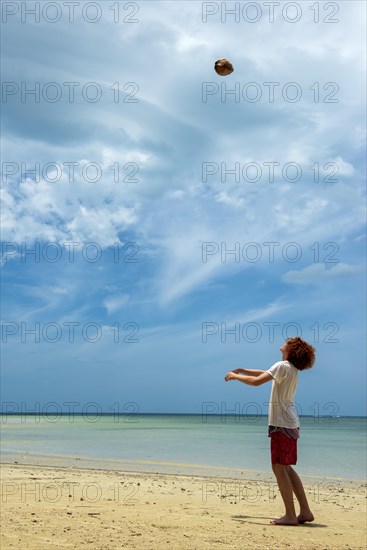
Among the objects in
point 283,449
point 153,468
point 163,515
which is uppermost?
point 283,449

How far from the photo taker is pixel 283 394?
643 cm

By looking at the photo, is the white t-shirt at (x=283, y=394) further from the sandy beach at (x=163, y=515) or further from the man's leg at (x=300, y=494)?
the sandy beach at (x=163, y=515)

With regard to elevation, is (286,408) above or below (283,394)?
below

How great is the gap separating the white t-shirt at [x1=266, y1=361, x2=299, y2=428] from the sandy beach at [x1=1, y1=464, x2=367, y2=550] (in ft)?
3.52

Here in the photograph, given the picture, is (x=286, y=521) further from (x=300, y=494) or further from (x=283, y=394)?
(x=283, y=394)

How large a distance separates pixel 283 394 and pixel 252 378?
1.33 ft

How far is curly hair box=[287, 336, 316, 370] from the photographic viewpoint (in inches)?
254

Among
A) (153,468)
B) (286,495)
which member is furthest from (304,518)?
(153,468)

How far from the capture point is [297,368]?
6.48 metres

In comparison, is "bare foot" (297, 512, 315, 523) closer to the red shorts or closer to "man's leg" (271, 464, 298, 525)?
"man's leg" (271, 464, 298, 525)

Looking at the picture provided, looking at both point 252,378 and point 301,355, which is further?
point 301,355

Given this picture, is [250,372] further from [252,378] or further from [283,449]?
[283,449]

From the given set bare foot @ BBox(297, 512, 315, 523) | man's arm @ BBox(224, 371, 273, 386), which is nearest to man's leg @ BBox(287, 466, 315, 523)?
bare foot @ BBox(297, 512, 315, 523)

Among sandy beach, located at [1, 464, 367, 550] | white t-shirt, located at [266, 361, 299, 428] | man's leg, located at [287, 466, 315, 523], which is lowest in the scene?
sandy beach, located at [1, 464, 367, 550]
